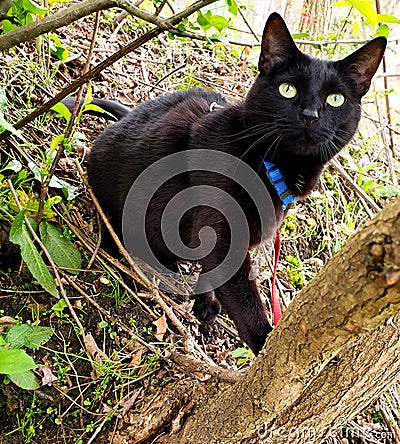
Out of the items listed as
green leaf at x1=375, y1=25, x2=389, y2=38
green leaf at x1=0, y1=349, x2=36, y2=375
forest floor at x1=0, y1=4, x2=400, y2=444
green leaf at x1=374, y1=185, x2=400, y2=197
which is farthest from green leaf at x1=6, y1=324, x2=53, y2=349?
green leaf at x1=374, y1=185, x2=400, y2=197

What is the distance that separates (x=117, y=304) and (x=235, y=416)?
690 mm

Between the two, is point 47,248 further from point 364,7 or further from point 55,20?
point 364,7

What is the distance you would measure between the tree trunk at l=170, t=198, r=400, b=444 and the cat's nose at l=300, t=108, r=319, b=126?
0.72 m

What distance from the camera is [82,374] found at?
1.69 meters

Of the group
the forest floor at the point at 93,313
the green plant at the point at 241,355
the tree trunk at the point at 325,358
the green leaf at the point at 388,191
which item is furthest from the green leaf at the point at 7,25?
the green leaf at the point at 388,191

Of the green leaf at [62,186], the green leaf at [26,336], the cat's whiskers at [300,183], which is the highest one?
the green leaf at [62,186]

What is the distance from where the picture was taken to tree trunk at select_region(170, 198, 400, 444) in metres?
0.76

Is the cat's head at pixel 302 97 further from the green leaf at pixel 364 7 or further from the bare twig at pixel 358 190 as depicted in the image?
the bare twig at pixel 358 190

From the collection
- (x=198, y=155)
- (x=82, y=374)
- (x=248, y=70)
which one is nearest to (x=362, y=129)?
(x=248, y=70)

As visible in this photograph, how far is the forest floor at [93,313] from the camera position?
163cm

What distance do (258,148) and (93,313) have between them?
2.79ft

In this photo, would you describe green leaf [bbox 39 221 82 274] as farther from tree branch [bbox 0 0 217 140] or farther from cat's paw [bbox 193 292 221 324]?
cat's paw [bbox 193 292 221 324]

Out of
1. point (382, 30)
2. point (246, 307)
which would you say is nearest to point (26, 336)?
point (246, 307)

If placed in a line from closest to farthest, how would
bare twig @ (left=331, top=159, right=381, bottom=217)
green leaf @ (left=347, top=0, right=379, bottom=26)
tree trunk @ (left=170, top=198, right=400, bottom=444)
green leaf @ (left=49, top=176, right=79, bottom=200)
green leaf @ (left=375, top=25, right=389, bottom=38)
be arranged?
tree trunk @ (left=170, top=198, right=400, bottom=444), green leaf @ (left=347, top=0, right=379, bottom=26), green leaf @ (left=375, top=25, right=389, bottom=38), green leaf @ (left=49, top=176, right=79, bottom=200), bare twig @ (left=331, top=159, right=381, bottom=217)
